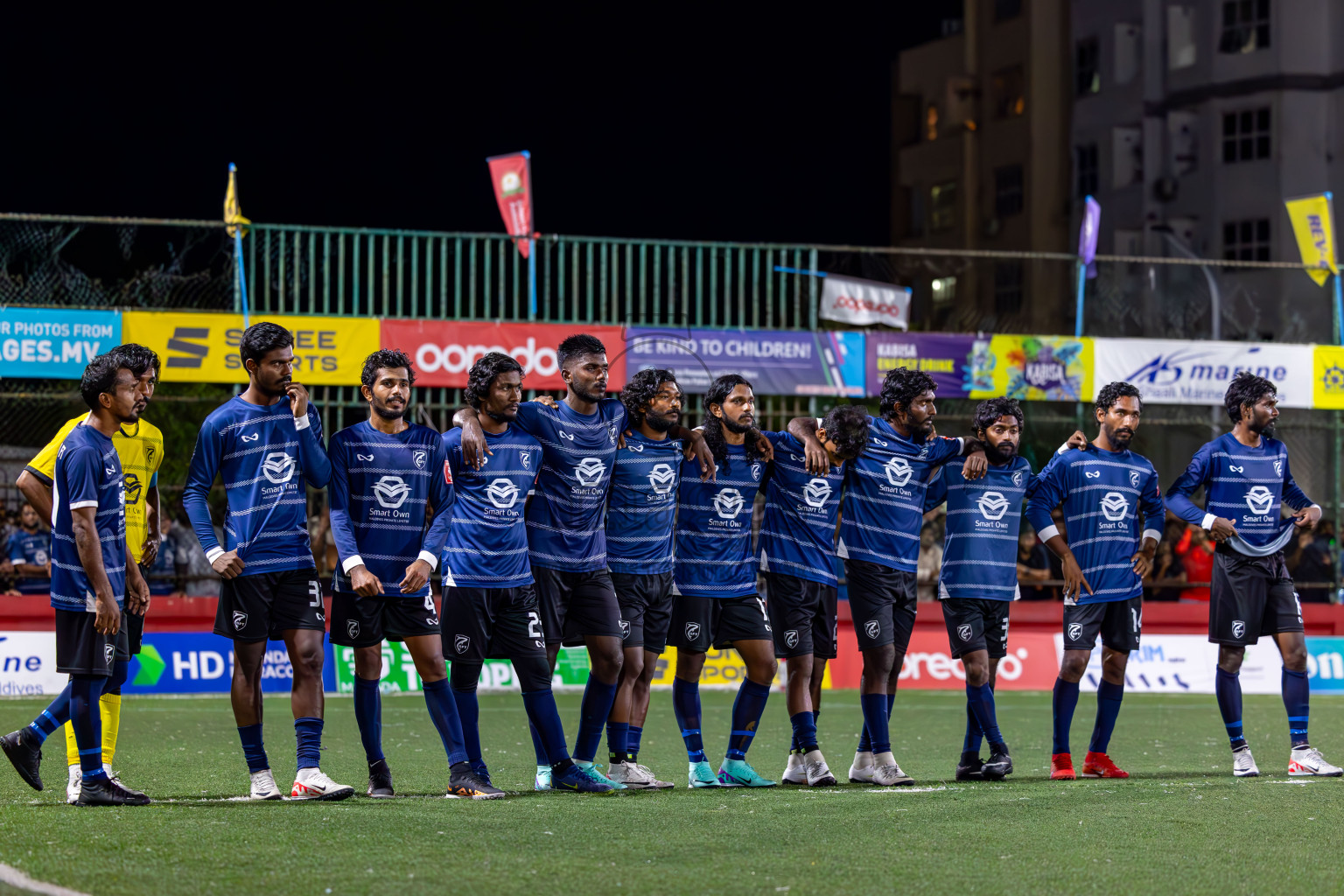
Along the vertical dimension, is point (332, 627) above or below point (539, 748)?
above

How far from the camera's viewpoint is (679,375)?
61.4ft

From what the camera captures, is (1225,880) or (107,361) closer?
(1225,880)

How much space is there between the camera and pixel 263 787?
7.45 meters

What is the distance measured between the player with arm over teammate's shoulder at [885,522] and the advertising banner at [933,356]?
33.5 ft

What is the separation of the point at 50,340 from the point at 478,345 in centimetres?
464

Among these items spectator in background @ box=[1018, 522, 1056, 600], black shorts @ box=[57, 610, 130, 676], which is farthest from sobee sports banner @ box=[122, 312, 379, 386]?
black shorts @ box=[57, 610, 130, 676]

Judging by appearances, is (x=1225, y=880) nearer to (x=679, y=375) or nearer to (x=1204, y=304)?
(x=679, y=375)

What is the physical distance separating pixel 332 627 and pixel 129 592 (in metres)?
0.97

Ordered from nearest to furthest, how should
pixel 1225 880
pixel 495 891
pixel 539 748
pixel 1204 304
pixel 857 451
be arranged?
pixel 495 891, pixel 1225 880, pixel 539 748, pixel 857 451, pixel 1204 304

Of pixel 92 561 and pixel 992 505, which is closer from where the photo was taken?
pixel 92 561

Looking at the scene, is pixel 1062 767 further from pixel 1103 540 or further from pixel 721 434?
pixel 721 434

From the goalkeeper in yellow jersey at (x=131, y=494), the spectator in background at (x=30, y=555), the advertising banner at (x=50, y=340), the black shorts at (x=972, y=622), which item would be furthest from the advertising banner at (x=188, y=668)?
the black shorts at (x=972, y=622)

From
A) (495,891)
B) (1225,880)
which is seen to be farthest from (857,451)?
(495,891)

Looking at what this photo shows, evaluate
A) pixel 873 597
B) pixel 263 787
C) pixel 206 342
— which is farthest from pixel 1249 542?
pixel 206 342
